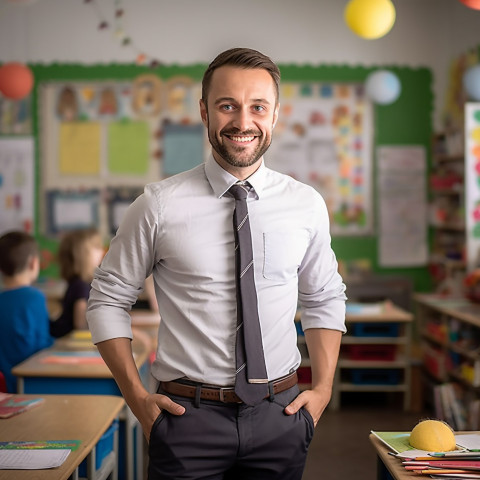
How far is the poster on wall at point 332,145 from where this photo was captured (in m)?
6.24

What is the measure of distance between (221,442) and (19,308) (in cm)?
191

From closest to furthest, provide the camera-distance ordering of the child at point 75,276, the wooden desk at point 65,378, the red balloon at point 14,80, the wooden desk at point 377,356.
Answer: the wooden desk at point 65,378 → the child at point 75,276 → the wooden desk at point 377,356 → the red balloon at point 14,80

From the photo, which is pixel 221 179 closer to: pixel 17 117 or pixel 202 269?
pixel 202 269

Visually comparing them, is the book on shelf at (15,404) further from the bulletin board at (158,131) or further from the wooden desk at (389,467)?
the bulletin board at (158,131)

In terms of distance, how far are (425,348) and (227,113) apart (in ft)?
13.4

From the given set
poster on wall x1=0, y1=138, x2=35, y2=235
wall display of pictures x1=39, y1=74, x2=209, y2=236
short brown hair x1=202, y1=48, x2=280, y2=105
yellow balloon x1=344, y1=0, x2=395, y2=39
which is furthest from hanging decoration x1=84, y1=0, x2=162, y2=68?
short brown hair x1=202, y1=48, x2=280, y2=105

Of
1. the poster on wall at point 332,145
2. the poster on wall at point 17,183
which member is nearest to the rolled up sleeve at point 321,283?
the poster on wall at point 332,145

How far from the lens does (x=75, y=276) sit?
4004 mm

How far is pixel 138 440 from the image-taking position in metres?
3.39

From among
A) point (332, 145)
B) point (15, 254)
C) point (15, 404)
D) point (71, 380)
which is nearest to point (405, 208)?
point (332, 145)

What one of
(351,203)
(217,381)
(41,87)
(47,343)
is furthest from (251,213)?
(41,87)

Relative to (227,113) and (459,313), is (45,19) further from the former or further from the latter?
(227,113)

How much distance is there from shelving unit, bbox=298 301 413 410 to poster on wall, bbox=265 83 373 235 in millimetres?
1371

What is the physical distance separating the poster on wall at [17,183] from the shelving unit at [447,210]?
141 inches
